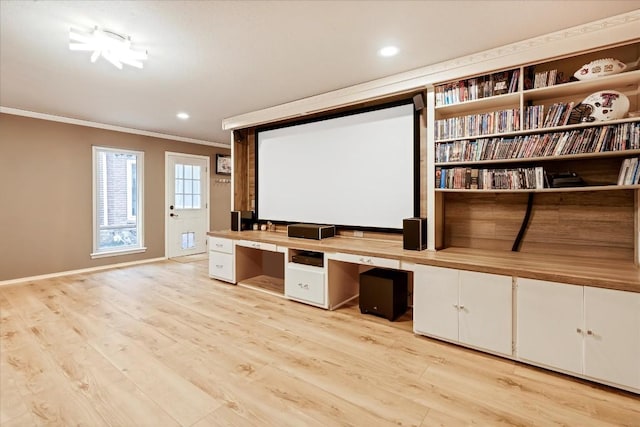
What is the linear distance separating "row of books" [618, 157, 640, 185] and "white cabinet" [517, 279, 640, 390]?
0.77 m

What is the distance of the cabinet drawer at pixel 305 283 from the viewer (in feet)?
10.8

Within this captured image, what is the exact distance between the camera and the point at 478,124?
262 cm

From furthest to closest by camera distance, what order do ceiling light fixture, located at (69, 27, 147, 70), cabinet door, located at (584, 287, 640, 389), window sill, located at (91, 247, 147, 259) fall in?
window sill, located at (91, 247, 147, 259) < ceiling light fixture, located at (69, 27, 147, 70) < cabinet door, located at (584, 287, 640, 389)

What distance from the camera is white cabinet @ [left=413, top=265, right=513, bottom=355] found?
7.29 feet

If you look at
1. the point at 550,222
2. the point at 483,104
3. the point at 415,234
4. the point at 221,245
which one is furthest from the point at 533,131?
the point at 221,245

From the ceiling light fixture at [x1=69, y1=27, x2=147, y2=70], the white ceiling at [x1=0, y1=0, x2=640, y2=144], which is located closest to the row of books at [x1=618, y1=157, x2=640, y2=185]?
the white ceiling at [x1=0, y1=0, x2=640, y2=144]

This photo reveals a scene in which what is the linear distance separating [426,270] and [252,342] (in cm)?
151

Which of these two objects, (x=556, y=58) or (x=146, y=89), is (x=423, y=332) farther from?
(x=146, y=89)

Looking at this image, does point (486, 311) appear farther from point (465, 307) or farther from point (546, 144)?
point (546, 144)

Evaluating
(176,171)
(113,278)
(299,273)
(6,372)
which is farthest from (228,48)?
(176,171)

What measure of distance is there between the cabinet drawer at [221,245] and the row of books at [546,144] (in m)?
2.77

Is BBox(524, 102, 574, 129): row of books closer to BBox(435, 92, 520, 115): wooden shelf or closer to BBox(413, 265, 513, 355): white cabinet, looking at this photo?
BBox(435, 92, 520, 115): wooden shelf

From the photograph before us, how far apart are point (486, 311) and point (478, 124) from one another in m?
1.48

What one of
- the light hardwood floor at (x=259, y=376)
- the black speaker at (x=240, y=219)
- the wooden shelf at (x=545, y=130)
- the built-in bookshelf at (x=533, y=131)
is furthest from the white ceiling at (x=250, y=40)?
the light hardwood floor at (x=259, y=376)
